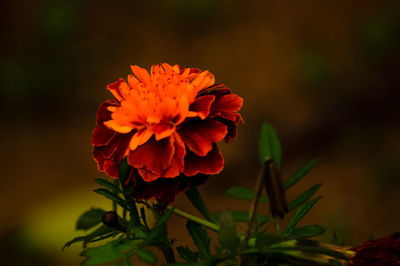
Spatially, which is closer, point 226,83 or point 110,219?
point 110,219

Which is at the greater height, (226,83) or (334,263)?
(226,83)

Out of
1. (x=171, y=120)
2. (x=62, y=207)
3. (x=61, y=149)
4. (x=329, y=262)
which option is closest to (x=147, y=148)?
(x=171, y=120)

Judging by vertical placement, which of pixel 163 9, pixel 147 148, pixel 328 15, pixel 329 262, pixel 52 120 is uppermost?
pixel 163 9

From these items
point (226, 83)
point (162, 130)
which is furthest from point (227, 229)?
point (226, 83)

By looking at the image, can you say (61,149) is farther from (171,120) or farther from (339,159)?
(171,120)

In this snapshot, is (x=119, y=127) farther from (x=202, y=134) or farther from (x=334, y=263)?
(x=334, y=263)

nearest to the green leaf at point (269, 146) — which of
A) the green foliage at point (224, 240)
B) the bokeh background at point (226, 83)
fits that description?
the green foliage at point (224, 240)

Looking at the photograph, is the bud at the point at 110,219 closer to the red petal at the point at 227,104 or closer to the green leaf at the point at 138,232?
the green leaf at the point at 138,232
